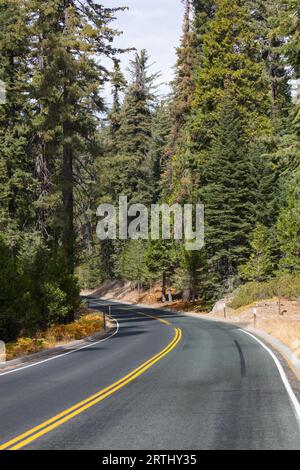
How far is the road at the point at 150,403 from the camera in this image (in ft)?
23.9

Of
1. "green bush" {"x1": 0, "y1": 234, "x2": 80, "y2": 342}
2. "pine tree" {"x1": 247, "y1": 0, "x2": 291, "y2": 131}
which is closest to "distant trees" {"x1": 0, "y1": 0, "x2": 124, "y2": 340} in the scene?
"green bush" {"x1": 0, "y1": 234, "x2": 80, "y2": 342}

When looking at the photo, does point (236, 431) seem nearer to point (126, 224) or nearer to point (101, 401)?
point (101, 401)

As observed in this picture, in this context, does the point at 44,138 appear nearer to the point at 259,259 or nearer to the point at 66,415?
the point at 259,259

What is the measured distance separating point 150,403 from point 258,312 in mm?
27730

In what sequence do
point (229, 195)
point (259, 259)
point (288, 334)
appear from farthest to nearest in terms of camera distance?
1. point (229, 195)
2. point (259, 259)
3. point (288, 334)

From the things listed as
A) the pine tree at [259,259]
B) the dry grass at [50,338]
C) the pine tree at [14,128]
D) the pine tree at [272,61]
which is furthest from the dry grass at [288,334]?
the pine tree at [272,61]

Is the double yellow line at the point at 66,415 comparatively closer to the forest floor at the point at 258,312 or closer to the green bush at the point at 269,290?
the forest floor at the point at 258,312

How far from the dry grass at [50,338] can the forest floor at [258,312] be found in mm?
9006

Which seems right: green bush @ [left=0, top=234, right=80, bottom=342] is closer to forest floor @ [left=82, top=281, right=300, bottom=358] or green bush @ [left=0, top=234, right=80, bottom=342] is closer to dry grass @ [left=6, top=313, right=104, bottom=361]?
dry grass @ [left=6, top=313, right=104, bottom=361]

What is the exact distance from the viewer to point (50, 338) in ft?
74.2

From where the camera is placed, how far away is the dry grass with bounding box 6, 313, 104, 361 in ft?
62.9

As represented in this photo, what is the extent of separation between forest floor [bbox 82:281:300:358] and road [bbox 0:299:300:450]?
13.5 feet

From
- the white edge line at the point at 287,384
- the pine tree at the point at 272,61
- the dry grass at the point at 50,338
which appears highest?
the pine tree at the point at 272,61

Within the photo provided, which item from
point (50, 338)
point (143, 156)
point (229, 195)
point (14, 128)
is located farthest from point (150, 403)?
point (143, 156)
